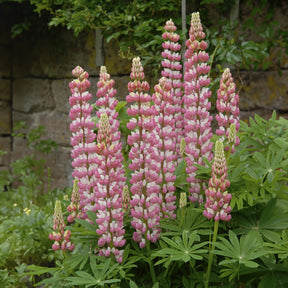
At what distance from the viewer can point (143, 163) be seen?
4.55ft

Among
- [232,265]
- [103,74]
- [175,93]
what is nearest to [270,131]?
[175,93]

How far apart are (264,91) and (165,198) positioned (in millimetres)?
2085

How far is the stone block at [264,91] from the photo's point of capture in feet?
10.4

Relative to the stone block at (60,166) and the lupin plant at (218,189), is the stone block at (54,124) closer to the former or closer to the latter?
the stone block at (60,166)

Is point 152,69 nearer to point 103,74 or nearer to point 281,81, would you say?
point 281,81

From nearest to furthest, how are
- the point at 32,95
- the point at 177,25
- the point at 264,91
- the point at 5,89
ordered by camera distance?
the point at 264,91 → the point at 177,25 → the point at 32,95 → the point at 5,89

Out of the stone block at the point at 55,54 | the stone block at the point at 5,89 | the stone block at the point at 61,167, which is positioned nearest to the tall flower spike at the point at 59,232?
the stone block at the point at 55,54

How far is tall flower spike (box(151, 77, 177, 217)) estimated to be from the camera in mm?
1433

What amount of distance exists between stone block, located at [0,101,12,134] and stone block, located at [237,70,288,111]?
342 cm

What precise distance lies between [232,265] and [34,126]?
425cm

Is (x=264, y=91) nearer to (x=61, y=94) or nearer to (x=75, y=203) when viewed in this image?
(x=75, y=203)

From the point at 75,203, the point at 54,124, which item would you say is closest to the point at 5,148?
the point at 54,124

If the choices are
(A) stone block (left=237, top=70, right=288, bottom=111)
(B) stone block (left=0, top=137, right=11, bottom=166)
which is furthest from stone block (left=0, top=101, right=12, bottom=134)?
(A) stone block (left=237, top=70, right=288, bottom=111)

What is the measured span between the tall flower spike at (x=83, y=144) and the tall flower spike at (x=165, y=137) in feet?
0.83
